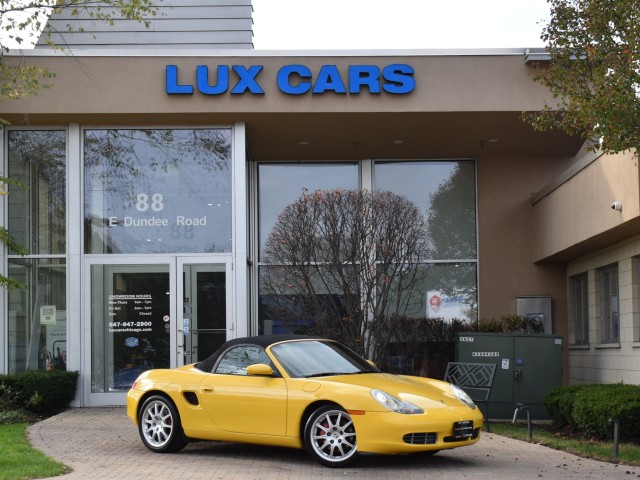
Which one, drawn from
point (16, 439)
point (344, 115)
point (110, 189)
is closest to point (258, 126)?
point (344, 115)

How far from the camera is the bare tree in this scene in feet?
56.2

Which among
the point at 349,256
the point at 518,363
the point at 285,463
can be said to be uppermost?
the point at 349,256

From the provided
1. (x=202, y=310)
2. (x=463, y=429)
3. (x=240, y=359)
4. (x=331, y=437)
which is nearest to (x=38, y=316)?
(x=202, y=310)

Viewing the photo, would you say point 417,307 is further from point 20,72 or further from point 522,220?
point 20,72

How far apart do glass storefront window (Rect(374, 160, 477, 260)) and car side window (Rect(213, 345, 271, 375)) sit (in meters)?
11.1

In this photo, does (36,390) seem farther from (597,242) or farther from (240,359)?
(597,242)

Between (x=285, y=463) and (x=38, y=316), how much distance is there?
930 centimetres

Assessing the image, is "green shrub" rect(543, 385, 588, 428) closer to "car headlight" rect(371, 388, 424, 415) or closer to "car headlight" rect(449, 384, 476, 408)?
"car headlight" rect(449, 384, 476, 408)

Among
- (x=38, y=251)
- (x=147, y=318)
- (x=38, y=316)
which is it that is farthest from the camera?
(x=38, y=251)

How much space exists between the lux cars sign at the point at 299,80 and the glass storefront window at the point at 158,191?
1.04m

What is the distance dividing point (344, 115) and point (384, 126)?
109cm

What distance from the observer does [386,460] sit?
10500 millimetres

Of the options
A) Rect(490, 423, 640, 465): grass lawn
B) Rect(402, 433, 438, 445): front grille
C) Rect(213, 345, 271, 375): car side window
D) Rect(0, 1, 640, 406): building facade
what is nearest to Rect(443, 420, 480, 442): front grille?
Rect(402, 433, 438, 445): front grille

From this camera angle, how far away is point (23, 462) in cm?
995
